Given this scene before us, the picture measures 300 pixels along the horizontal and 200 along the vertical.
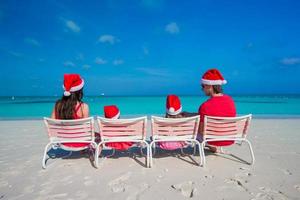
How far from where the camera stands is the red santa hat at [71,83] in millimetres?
4105

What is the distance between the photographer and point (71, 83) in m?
4.14

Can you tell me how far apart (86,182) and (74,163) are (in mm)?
995

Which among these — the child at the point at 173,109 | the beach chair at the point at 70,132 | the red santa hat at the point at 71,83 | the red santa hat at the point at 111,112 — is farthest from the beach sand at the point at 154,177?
the red santa hat at the point at 71,83

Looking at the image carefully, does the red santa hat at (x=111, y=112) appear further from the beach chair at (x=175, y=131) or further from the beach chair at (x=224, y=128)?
the beach chair at (x=224, y=128)

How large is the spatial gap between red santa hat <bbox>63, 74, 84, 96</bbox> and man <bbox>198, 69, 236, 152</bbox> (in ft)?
6.98

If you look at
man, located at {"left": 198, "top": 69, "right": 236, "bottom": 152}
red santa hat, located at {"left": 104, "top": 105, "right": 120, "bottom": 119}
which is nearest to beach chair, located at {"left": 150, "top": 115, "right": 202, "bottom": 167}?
man, located at {"left": 198, "top": 69, "right": 236, "bottom": 152}

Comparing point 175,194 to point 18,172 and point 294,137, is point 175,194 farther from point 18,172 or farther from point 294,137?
point 294,137

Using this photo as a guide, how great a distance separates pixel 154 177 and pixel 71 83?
2054 millimetres

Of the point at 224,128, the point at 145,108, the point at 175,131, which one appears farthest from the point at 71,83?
the point at 145,108

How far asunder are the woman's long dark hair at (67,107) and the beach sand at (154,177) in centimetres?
85

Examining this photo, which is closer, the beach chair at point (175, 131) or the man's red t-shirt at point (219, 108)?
the beach chair at point (175, 131)

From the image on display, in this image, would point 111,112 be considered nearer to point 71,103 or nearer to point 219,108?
point 71,103

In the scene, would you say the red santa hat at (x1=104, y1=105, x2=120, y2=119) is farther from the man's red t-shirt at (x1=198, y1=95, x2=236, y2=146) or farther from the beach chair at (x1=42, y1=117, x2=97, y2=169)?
the man's red t-shirt at (x1=198, y1=95, x2=236, y2=146)

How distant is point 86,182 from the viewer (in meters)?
3.38
